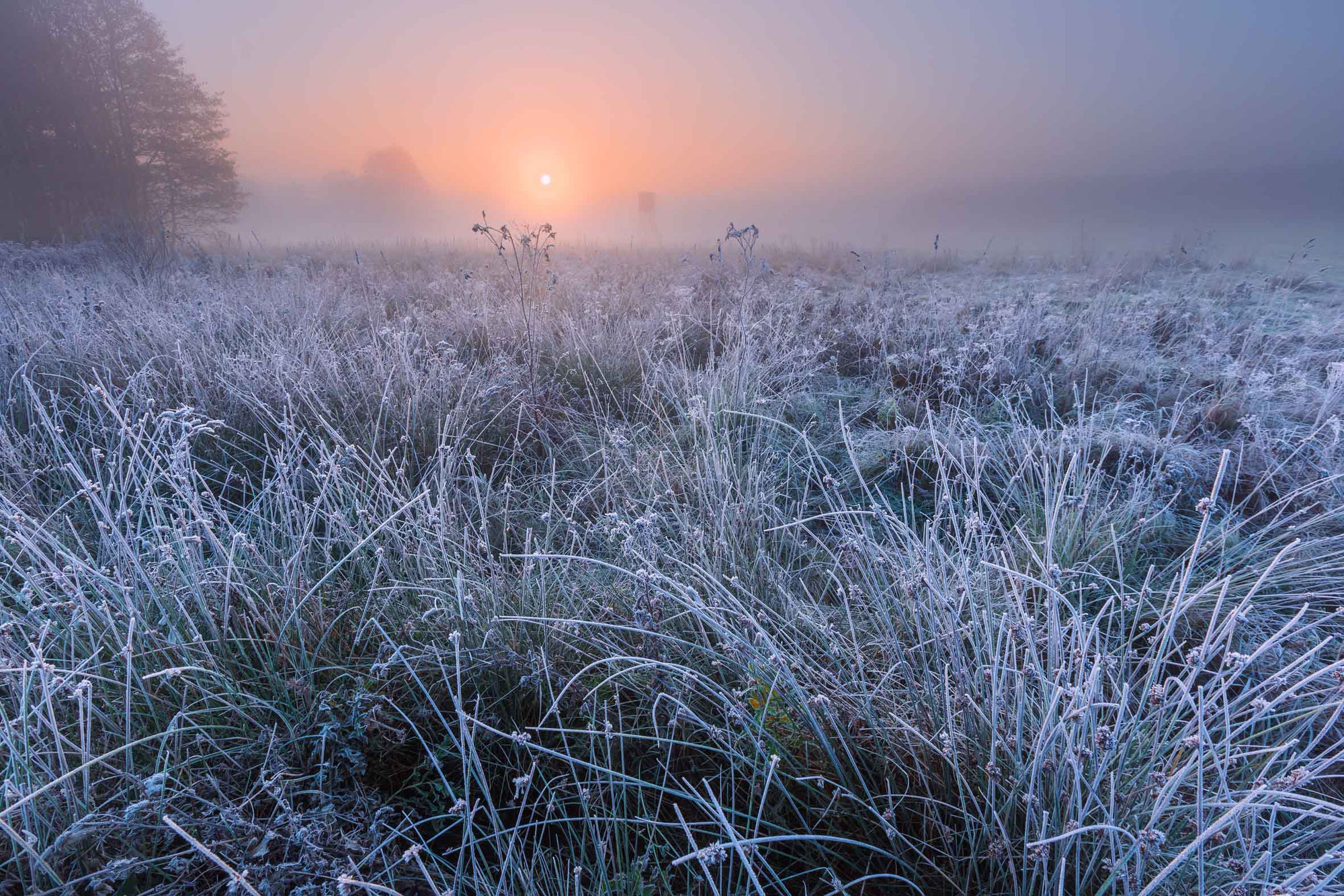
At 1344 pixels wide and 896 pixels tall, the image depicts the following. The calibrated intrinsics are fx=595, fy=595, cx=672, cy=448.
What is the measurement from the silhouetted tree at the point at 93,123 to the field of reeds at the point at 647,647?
19908 millimetres

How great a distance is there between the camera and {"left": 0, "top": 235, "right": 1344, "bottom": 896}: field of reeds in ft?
3.18

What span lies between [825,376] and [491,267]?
6706mm

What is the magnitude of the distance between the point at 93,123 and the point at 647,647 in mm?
25940

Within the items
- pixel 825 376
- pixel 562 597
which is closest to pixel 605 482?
pixel 562 597

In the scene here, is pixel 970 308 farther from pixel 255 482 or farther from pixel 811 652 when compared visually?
pixel 255 482

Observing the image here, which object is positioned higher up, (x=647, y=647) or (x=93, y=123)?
(x=93, y=123)

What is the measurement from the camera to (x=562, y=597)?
1684mm

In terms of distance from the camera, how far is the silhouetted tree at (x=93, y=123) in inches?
651

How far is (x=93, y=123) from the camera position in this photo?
58.5 feet

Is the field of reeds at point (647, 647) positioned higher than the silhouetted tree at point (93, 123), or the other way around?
the silhouetted tree at point (93, 123)

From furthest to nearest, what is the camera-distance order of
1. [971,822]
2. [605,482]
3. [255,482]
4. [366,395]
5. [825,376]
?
[825,376], [366,395], [255,482], [605,482], [971,822]

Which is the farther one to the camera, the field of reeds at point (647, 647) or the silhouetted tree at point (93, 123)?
the silhouetted tree at point (93, 123)

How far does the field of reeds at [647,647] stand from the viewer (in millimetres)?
971

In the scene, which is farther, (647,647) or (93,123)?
(93,123)
